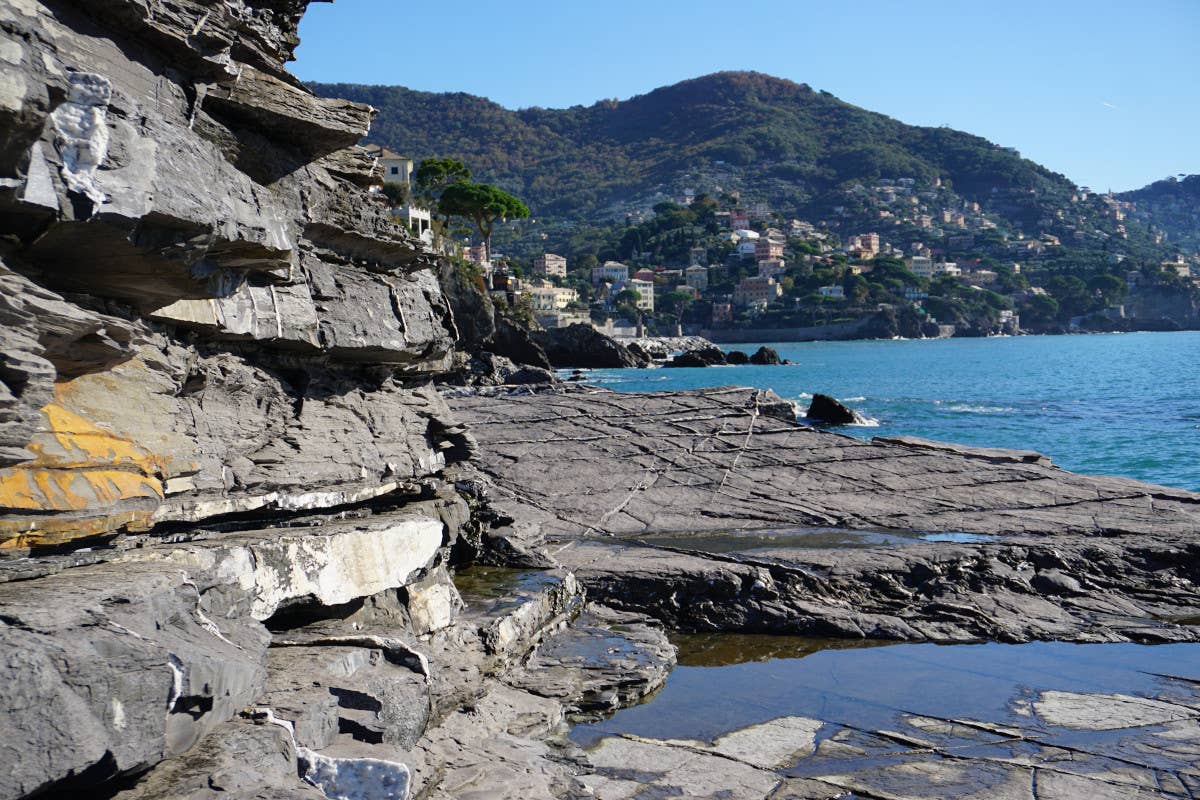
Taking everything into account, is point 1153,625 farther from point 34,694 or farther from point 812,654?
point 34,694

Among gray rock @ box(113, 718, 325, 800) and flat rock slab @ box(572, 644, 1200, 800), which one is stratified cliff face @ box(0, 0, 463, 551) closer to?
gray rock @ box(113, 718, 325, 800)

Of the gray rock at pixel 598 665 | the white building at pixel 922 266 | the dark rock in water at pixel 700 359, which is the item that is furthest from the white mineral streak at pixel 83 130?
the white building at pixel 922 266

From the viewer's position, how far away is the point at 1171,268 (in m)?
169

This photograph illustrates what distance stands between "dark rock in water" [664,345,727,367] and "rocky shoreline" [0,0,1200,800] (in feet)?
226

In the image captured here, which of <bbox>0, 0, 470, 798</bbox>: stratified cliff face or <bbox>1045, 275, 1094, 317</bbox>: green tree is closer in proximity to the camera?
<bbox>0, 0, 470, 798</bbox>: stratified cliff face

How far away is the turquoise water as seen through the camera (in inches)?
1284

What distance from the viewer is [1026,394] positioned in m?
55.7

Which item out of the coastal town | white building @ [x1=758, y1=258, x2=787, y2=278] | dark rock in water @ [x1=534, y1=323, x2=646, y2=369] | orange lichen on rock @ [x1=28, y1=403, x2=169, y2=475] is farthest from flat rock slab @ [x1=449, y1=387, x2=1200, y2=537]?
white building @ [x1=758, y1=258, x2=787, y2=278]

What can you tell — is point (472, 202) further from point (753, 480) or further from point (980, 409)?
point (753, 480)

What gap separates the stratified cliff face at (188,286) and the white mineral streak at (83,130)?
0.01 m

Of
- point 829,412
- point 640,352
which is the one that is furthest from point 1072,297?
point 829,412

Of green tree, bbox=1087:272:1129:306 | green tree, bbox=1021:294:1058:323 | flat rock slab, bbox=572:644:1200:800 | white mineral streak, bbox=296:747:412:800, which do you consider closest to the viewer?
white mineral streak, bbox=296:747:412:800

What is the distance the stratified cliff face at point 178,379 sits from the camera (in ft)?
14.5

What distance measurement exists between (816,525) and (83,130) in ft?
38.1
